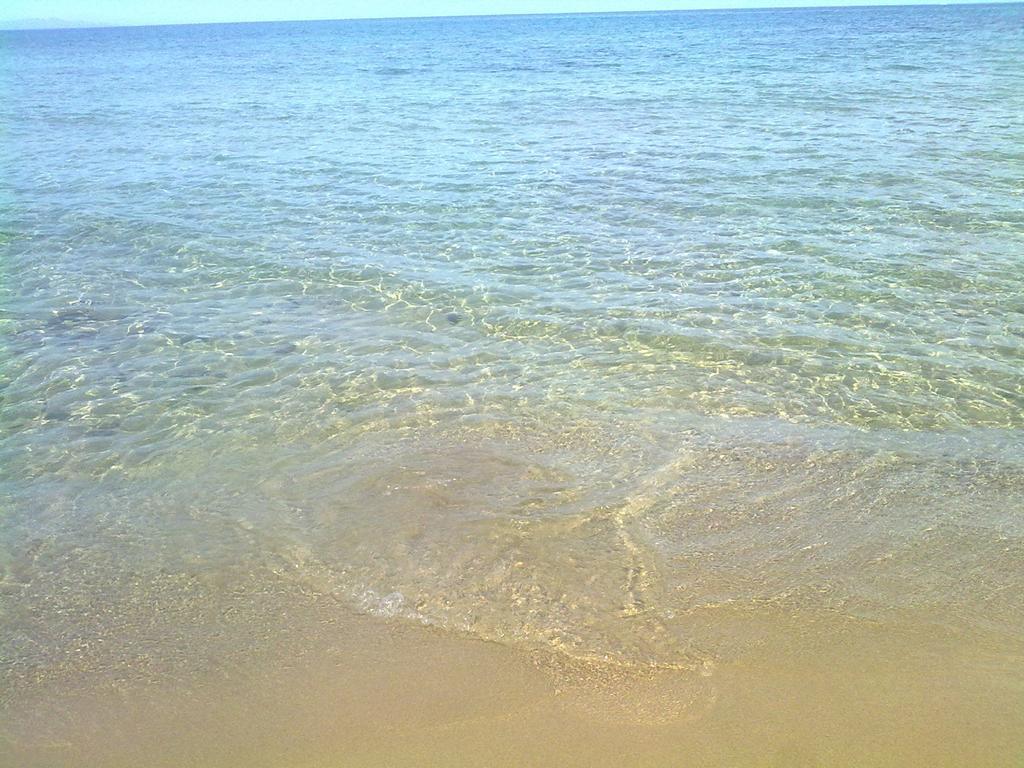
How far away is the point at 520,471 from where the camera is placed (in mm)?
5965

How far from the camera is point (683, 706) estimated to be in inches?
152

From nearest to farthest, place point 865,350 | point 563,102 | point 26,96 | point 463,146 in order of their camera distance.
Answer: point 865,350
point 463,146
point 563,102
point 26,96

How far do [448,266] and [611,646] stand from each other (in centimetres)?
677

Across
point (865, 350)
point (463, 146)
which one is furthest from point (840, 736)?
point (463, 146)

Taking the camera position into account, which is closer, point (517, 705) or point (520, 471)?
point (517, 705)

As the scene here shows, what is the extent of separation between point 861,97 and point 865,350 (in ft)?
57.8

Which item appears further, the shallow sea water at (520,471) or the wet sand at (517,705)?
the shallow sea water at (520,471)

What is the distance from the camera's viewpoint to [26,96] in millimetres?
31938

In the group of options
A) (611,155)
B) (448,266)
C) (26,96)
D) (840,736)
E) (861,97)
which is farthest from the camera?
(26,96)

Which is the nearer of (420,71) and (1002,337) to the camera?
(1002,337)

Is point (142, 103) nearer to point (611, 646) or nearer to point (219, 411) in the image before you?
point (219, 411)

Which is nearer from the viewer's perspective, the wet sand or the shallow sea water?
the wet sand

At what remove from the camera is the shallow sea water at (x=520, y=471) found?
392 cm

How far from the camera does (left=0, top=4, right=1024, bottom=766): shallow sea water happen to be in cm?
392
